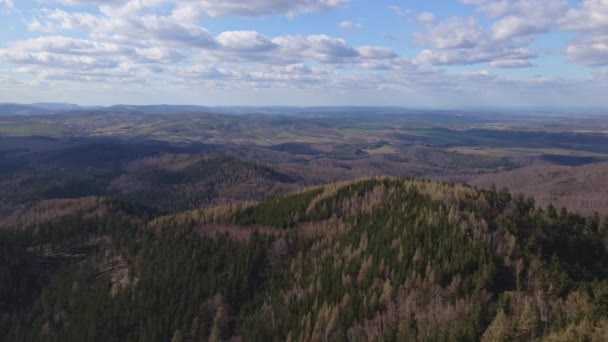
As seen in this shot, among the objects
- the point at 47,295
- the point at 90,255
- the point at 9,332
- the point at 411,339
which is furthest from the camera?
the point at 90,255

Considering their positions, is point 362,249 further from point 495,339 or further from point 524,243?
point 495,339

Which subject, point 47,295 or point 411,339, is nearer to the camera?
point 411,339

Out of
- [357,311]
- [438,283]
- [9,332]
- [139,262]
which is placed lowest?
[9,332]

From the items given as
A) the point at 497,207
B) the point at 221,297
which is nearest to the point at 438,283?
the point at 497,207

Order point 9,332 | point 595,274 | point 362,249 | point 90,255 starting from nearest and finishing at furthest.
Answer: point 595,274, point 362,249, point 9,332, point 90,255

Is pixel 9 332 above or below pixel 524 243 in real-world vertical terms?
below

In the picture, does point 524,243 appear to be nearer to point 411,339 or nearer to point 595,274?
point 595,274
